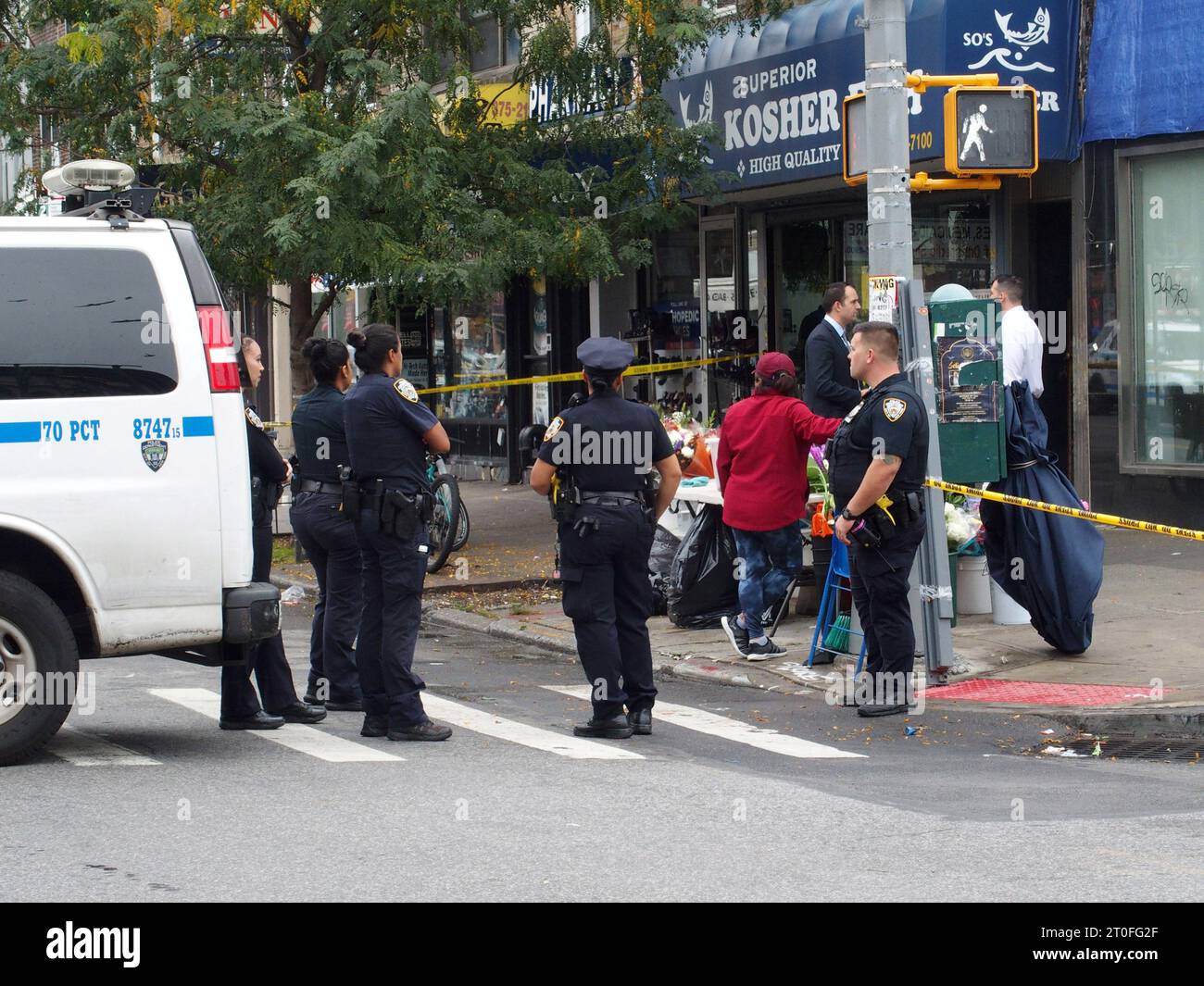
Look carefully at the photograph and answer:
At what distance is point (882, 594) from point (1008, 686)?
1159 millimetres

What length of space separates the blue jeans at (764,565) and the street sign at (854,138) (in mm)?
2074

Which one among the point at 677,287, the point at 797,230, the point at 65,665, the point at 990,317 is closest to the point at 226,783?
the point at 65,665

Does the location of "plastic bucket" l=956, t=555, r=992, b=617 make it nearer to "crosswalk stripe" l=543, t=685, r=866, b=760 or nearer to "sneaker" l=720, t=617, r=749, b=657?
"sneaker" l=720, t=617, r=749, b=657

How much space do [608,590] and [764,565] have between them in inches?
93.0

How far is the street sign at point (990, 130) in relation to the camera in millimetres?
9312

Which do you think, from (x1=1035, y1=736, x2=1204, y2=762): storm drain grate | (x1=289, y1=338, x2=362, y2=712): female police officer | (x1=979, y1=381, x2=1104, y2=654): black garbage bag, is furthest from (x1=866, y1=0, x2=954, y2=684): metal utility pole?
(x1=289, y1=338, x2=362, y2=712): female police officer

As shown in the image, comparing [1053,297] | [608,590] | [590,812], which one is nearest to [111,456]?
[608,590]

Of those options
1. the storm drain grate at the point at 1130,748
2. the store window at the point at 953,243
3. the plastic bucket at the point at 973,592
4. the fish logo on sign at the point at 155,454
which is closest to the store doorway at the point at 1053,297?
the store window at the point at 953,243

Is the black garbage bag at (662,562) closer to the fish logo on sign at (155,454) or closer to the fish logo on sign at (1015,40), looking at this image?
the fish logo on sign at (1015,40)

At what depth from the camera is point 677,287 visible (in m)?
19.9

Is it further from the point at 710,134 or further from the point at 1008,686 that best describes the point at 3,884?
the point at 710,134

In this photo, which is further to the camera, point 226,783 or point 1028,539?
point 1028,539

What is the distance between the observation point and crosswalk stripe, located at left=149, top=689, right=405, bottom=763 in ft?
25.4

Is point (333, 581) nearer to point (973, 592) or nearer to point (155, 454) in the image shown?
point (155, 454)
